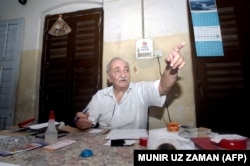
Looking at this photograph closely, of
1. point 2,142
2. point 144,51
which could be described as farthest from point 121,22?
point 2,142

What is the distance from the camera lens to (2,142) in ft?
3.07

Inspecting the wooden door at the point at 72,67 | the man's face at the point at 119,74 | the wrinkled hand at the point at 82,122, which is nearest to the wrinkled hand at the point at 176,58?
the man's face at the point at 119,74

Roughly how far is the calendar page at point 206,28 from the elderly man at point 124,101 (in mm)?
625

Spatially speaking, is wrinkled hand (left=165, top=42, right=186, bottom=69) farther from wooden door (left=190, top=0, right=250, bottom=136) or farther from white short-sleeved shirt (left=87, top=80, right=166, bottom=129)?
wooden door (left=190, top=0, right=250, bottom=136)

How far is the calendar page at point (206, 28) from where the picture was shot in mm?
1865

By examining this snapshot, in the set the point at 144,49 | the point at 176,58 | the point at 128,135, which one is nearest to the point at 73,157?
the point at 128,135

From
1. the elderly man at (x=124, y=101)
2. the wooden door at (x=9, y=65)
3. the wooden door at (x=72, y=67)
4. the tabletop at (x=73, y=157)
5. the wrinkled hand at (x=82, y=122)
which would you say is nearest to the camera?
the tabletop at (x=73, y=157)

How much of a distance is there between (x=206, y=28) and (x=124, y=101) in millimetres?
1130

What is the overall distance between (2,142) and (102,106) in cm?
88

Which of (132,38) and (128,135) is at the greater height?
(132,38)

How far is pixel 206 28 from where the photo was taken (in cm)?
191

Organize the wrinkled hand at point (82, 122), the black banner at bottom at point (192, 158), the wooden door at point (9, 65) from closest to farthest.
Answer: the black banner at bottom at point (192, 158) < the wrinkled hand at point (82, 122) < the wooden door at point (9, 65)

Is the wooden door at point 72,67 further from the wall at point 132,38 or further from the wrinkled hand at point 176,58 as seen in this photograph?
the wrinkled hand at point 176,58

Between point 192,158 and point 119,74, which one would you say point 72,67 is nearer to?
point 119,74
